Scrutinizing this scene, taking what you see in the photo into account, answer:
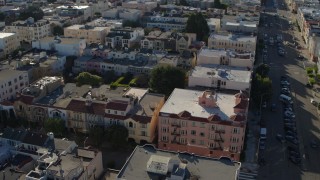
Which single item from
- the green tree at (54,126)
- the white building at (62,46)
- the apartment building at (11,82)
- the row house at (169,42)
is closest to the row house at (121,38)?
the row house at (169,42)

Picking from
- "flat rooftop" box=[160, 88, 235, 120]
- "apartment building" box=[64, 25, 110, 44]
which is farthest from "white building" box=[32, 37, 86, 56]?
"flat rooftop" box=[160, 88, 235, 120]

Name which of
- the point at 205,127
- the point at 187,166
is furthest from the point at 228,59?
the point at 187,166

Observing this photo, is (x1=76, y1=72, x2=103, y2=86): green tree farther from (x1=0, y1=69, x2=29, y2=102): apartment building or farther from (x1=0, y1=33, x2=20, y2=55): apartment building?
(x1=0, y1=33, x2=20, y2=55): apartment building

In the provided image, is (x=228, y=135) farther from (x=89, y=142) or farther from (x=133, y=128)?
(x=89, y=142)

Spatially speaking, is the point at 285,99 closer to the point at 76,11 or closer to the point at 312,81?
the point at 312,81

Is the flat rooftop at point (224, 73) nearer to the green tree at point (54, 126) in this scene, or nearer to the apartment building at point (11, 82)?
the green tree at point (54, 126)

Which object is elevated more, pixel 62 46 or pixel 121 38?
pixel 121 38

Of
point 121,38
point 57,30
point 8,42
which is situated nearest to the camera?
point 8,42

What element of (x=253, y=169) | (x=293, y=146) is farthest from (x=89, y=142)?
(x=293, y=146)
